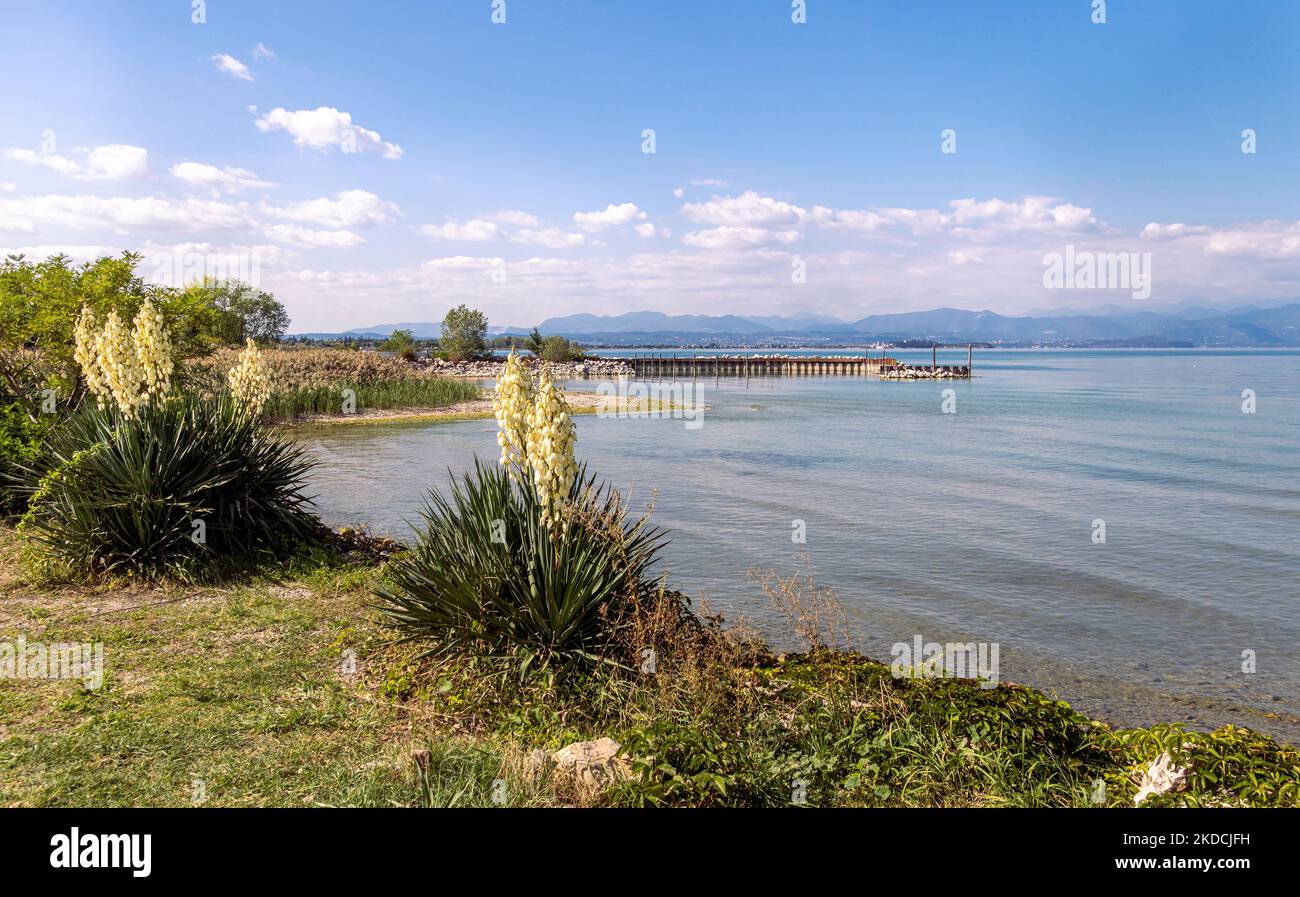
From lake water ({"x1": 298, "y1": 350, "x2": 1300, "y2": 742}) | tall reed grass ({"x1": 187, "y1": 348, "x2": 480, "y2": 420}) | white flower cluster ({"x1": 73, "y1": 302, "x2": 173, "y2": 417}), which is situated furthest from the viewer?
tall reed grass ({"x1": 187, "y1": 348, "x2": 480, "y2": 420})

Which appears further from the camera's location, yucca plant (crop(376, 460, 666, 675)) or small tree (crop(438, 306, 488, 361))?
small tree (crop(438, 306, 488, 361))

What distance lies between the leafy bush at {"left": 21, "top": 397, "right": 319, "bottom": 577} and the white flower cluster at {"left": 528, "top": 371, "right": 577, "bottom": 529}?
5.18 m

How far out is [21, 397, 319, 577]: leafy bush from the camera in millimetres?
9438

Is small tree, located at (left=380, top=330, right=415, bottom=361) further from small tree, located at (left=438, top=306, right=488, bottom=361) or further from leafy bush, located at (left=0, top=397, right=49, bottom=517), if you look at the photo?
leafy bush, located at (left=0, top=397, right=49, bottom=517)

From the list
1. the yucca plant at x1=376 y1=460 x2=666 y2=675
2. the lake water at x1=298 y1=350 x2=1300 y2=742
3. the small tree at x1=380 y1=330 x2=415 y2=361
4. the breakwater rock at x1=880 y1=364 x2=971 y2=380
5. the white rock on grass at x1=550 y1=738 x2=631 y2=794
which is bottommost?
the lake water at x1=298 y1=350 x2=1300 y2=742

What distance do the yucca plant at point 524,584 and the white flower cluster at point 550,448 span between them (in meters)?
0.14

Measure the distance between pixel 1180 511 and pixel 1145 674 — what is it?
1138 cm

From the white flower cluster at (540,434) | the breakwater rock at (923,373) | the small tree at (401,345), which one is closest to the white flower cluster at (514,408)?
the white flower cluster at (540,434)

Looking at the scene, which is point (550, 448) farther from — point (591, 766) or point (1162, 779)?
point (1162, 779)

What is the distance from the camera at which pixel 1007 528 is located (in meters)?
16.5

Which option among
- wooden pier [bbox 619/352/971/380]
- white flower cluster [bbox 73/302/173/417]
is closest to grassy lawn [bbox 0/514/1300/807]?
white flower cluster [bbox 73/302/173/417]
